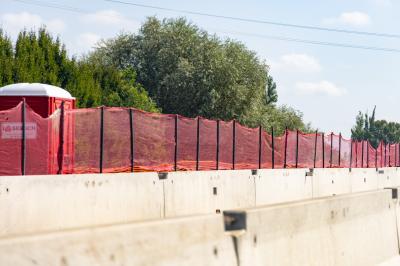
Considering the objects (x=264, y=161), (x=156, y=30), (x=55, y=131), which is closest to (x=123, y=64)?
(x=156, y=30)

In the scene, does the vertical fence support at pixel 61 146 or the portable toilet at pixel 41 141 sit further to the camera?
the vertical fence support at pixel 61 146

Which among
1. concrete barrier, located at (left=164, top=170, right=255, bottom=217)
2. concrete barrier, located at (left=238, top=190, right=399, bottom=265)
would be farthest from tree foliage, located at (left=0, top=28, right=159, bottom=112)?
concrete barrier, located at (left=238, top=190, right=399, bottom=265)

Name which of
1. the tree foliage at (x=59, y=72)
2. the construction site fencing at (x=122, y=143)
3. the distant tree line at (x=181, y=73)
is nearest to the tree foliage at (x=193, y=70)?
the distant tree line at (x=181, y=73)

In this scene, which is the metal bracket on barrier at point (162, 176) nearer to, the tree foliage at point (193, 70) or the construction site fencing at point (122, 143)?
the construction site fencing at point (122, 143)

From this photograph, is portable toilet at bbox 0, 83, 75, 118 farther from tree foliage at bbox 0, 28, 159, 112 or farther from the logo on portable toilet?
tree foliage at bbox 0, 28, 159, 112

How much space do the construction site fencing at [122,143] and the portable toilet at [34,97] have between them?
3.86 m

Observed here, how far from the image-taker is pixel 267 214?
6254 mm

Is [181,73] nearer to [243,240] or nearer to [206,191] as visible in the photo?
[206,191]

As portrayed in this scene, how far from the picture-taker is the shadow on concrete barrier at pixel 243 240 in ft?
13.2

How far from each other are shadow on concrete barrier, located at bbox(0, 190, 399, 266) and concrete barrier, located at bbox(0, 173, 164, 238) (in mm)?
4738

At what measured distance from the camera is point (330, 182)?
27.4 meters

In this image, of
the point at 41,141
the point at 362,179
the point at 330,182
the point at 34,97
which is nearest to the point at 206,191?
the point at 41,141

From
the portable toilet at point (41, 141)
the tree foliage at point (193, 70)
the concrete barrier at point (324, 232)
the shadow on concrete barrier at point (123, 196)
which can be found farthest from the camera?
the tree foliage at point (193, 70)

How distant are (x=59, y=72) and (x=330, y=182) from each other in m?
32.2
